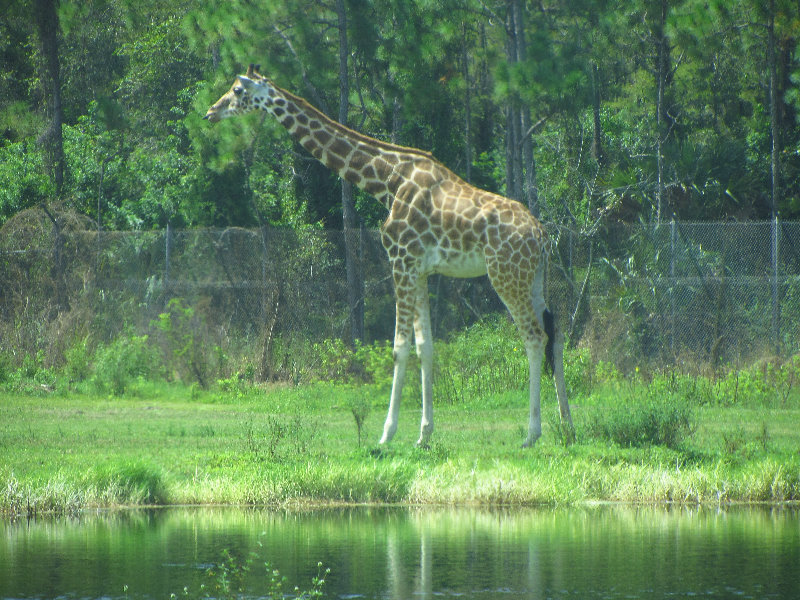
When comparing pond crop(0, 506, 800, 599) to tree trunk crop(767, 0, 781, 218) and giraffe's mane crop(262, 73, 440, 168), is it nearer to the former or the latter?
giraffe's mane crop(262, 73, 440, 168)

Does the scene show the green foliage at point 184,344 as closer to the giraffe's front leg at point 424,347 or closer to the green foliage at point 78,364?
the green foliage at point 78,364

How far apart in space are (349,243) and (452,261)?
8.84m

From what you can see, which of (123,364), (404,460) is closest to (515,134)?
(123,364)

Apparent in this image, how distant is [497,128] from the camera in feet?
121

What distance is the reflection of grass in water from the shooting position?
313 inches

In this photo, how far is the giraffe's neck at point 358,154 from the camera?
48.8 ft

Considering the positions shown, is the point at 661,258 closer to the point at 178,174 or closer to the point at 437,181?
the point at 437,181

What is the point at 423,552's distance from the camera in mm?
9453

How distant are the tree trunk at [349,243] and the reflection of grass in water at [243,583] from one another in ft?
48.0

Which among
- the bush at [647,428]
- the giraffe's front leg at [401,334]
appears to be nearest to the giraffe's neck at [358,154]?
the giraffe's front leg at [401,334]

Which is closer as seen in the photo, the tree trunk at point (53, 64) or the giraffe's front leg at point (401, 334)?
the giraffe's front leg at point (401, 334)

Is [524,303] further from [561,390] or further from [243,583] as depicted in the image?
[243,583]

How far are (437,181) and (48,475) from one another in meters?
5.72

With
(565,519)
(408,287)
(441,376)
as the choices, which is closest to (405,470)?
(565,519)
